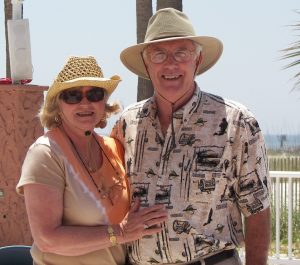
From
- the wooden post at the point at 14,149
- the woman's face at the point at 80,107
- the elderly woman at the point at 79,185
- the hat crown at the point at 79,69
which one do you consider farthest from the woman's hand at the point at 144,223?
the wooden post at the point at 14,149

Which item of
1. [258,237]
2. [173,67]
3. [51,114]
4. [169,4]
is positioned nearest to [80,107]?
[51,114]

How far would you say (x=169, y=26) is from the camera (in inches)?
125

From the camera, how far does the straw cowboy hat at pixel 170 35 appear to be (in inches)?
125

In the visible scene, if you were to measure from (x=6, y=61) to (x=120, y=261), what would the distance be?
8890 millimetres

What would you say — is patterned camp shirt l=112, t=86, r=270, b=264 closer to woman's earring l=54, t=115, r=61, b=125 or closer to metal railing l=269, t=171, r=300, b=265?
woman's earring l=54, t=115, r=61, b=125

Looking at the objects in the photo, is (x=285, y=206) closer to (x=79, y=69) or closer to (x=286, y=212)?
(x=286, y=212)

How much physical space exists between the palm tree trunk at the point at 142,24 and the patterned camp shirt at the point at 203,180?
5.07 m

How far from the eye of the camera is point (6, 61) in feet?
38.2

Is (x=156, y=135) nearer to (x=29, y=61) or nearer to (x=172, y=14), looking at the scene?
(x=172, y=14)

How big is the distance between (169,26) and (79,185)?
85 cm

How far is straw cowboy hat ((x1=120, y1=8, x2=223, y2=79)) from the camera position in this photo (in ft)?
10.4

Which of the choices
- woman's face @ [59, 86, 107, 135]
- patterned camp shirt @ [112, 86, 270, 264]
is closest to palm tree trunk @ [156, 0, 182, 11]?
woman's face @ [59, 86, 107, 135]

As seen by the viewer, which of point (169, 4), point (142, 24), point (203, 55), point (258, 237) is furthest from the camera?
point (142, 24)

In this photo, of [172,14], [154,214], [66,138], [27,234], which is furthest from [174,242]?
[27,234]
